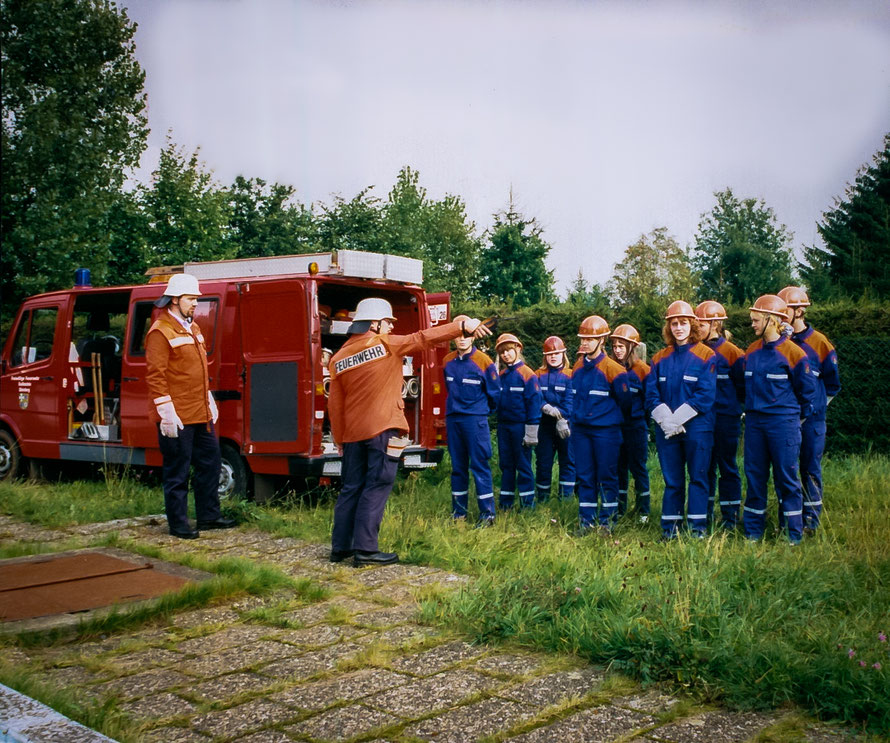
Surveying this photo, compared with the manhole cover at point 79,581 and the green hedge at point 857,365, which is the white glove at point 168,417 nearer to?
the manhole cover at point 79,581

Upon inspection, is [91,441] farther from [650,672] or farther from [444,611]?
[650,672]

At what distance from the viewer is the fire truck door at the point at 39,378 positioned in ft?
34.0

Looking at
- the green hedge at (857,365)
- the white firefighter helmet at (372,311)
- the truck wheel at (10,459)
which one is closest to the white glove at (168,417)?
the white firefighter helmet at (372,311)

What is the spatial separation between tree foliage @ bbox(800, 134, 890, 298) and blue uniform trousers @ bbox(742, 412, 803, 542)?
20.1 m

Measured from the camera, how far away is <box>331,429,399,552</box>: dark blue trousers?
6.36 metres

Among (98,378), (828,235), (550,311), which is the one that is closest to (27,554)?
(98,378)

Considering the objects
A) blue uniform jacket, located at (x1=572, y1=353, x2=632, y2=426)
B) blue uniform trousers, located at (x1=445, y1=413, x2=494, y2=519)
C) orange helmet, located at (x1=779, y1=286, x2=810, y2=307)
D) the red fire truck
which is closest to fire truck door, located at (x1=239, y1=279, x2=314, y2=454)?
the red fire truck

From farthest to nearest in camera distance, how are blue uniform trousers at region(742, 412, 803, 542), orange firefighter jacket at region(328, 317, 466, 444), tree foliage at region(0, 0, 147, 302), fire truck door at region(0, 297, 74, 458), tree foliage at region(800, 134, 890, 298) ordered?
tree foliage at region(800, 134, 890, 298) → tree foliage at region(0, 0, 147, 302) → fire truck door at region(0, 297, 74, 458) → blue uniform trousers at region(742, 412, 803, 542) → orange firefighter jacket at region(328, 317, 466, 444)

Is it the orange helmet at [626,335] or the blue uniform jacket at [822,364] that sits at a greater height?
the orange helmet at [626,335]

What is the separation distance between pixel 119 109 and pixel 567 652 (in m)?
17.8

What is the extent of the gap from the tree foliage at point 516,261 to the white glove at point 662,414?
2304 centimetres

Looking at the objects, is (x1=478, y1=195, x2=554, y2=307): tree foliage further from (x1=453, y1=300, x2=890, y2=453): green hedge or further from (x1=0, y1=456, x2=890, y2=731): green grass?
(x1=0, y1=456, x2=890, y2=731): green grass

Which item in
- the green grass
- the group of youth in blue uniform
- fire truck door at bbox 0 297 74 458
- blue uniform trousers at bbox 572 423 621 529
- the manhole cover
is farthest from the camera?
fire truck door at bbox 0 297 74 458

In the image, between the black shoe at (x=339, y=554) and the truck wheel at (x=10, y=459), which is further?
the truck wheel at (x=10, y=459)
